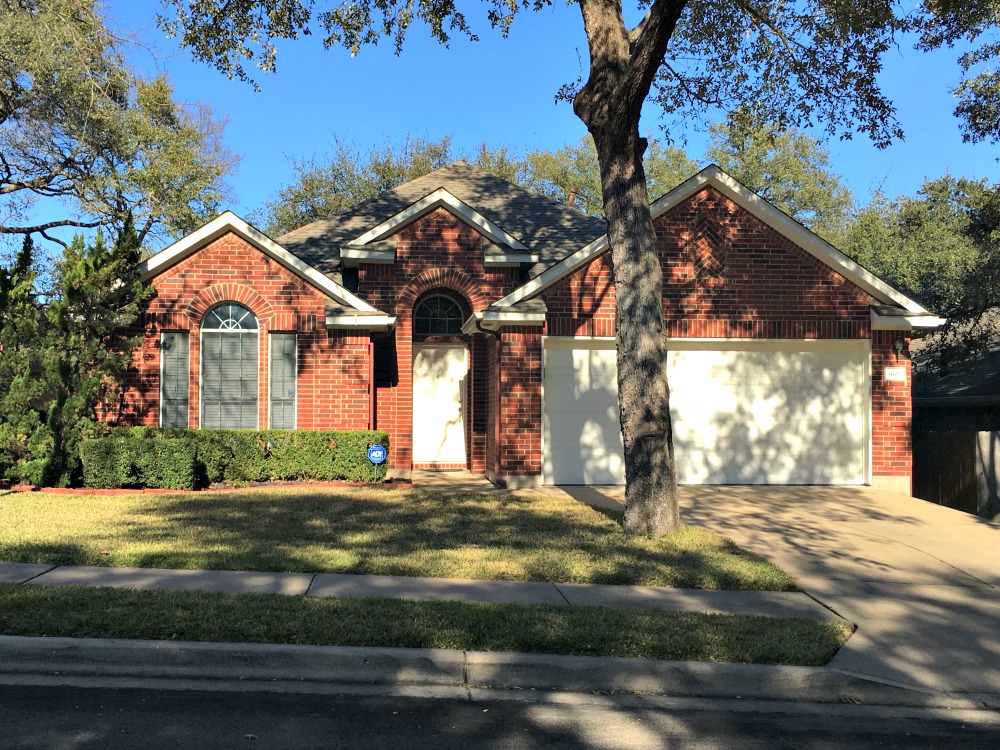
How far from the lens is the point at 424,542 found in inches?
356

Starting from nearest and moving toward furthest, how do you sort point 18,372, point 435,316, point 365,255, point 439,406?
point 18,372 < point 365,255 < point 435,316 < point 439,406

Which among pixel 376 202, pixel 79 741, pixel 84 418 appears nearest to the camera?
pixel 79 741

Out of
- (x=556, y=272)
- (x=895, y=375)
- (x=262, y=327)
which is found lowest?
(x=895, y=375)

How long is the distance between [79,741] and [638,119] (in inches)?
316

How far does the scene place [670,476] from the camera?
936 cm

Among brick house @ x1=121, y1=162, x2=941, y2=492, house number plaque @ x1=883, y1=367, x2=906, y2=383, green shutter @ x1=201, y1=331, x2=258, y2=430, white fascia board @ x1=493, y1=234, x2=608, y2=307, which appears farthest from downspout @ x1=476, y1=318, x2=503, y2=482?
house number plaque @ x1=883, y1=367, x2=906, y2=383

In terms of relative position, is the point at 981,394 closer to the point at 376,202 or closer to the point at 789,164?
the point at 376,202

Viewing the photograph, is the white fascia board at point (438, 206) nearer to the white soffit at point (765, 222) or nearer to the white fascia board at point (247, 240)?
the white fascia board at point (247, 240)

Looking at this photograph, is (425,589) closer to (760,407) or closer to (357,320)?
(357,320)

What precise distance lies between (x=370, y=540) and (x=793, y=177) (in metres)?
38.4

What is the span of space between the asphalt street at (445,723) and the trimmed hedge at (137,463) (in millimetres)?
7816

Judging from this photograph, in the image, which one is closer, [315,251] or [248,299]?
[248,299]

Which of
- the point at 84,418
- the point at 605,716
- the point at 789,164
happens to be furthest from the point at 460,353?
the point at 789,164

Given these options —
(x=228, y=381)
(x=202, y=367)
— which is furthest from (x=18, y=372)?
(x=228, y=381)
